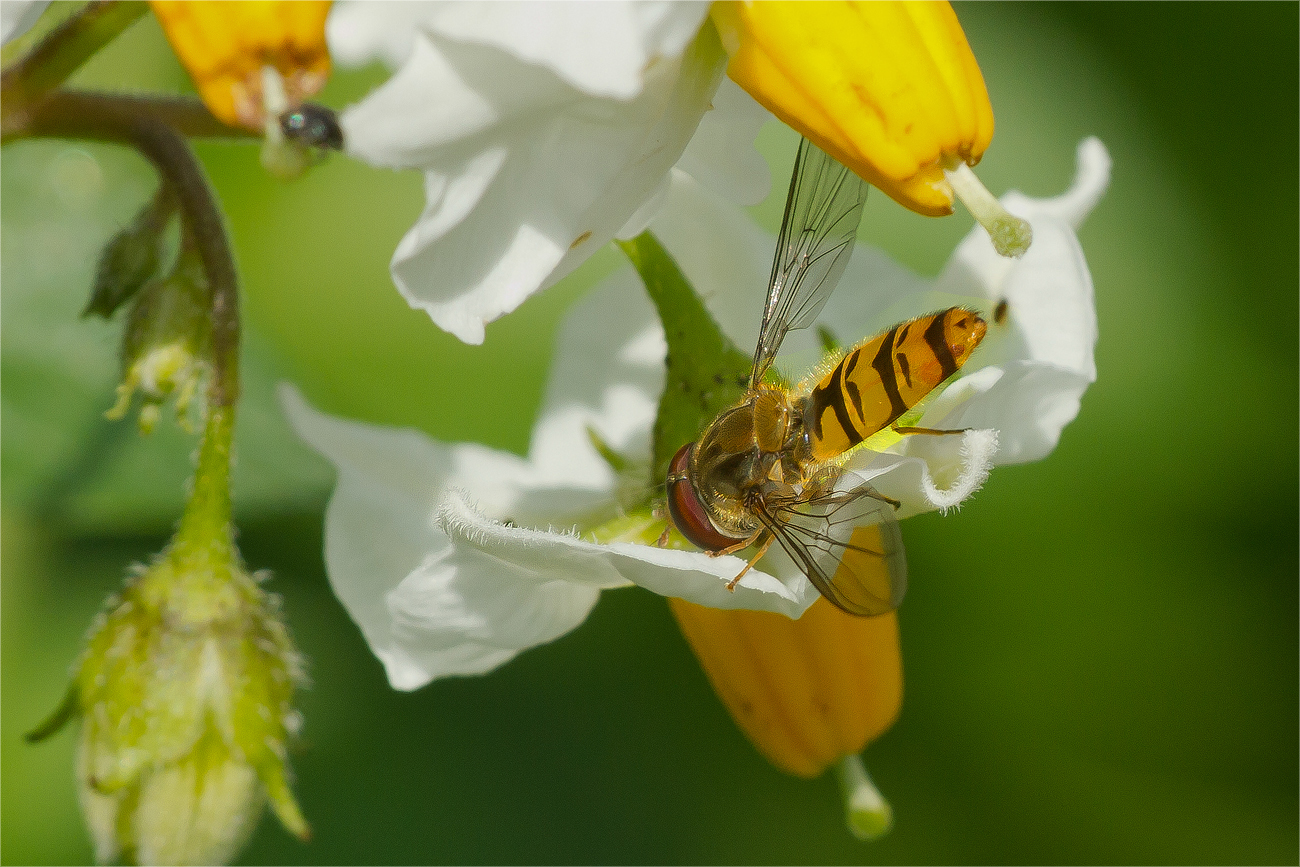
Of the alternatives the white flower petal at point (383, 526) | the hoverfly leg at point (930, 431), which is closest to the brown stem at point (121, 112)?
the white flower petal at point (383, 526)

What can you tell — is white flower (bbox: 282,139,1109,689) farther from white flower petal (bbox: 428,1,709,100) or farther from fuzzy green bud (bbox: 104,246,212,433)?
white flower petal (bbox: 428,1,709,100)

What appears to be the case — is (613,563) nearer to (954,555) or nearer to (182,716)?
(182,716)

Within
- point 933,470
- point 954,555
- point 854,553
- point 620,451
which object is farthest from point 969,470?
point 954,555

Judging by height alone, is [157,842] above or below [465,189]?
below

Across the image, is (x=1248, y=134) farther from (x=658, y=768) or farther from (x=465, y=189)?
(x=465, y=189)

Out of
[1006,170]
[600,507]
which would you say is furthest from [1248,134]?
[600,507]

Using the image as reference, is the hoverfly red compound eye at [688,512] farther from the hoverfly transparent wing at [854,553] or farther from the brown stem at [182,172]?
the brown stem at [182,172]
